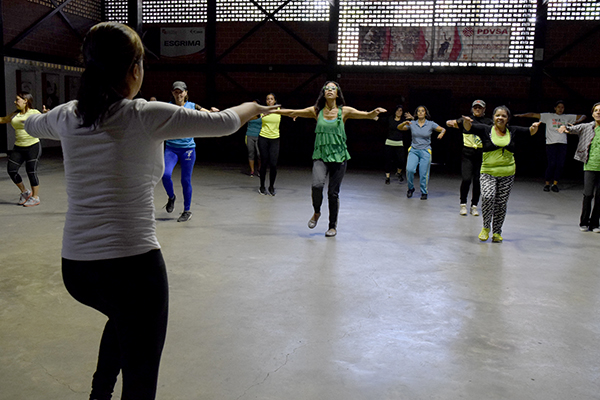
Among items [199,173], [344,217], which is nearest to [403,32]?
[199,173]

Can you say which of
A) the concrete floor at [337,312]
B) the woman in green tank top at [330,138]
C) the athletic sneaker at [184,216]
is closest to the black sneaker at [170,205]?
the concrete floor at [337,312]

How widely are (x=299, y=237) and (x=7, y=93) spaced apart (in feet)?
38.3

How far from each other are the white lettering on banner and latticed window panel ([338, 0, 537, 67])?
4402 millimetres

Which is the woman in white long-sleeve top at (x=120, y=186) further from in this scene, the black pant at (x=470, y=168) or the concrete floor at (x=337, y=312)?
the black pant at (x=470, y=168)

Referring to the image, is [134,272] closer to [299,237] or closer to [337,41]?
[299,237]

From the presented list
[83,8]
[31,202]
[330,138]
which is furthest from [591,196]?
[83,8]

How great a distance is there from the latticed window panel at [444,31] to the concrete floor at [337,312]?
8.24 metres

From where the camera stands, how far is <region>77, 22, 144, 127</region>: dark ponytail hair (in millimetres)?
1660

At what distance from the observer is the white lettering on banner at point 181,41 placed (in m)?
16.0

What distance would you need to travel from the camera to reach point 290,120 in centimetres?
1602

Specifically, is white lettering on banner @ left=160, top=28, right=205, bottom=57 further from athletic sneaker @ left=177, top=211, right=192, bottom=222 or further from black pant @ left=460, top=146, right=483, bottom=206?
black pant @ left=460, top=146, right=483, bottom=206

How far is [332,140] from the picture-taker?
5.98 m

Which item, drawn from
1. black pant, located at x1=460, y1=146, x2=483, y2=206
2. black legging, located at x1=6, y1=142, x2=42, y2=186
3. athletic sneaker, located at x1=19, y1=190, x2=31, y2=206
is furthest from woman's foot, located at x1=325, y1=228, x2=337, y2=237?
athletic sneaker, located at x1=19, y1=190, x2=31, y2=206

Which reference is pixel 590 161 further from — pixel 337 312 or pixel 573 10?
pixel 573 10
